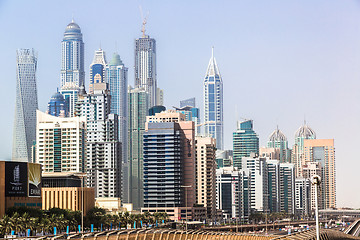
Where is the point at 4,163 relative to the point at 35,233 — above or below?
above

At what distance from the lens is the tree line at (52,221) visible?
104125mm

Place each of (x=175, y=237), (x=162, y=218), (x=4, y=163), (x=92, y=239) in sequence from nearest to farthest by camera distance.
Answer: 1. (x=92, y=239)
2. (x=175, y=237)
3. (x=4, y=163)
4. (x=162, y=218)

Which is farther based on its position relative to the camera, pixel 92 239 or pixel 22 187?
pixel 22 187

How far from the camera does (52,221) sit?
117062 millimetres

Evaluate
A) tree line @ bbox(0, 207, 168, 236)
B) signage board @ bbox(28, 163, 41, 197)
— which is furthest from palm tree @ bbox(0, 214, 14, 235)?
signage board @ bbox(28, 163, 41, 197)

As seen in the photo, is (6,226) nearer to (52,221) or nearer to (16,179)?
(52,221)

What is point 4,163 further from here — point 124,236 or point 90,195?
point 124,236

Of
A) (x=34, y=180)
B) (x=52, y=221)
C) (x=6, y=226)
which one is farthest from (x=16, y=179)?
(x=6, y=226)

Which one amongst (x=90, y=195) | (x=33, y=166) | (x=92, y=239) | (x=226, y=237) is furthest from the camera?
(x=90, y=195)

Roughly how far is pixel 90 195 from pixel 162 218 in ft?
98.1

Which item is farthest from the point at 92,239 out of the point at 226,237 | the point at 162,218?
the point at 162,218

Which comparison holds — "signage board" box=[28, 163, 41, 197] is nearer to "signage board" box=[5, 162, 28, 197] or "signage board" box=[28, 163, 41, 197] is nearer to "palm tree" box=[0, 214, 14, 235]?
"signage board" box=[5, 162, 28, 197]

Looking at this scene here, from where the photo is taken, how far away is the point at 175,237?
57594 millimetres

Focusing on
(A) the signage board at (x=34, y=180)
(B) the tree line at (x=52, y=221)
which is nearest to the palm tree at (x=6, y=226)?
(B) the tree line at (x=52, y=221)
